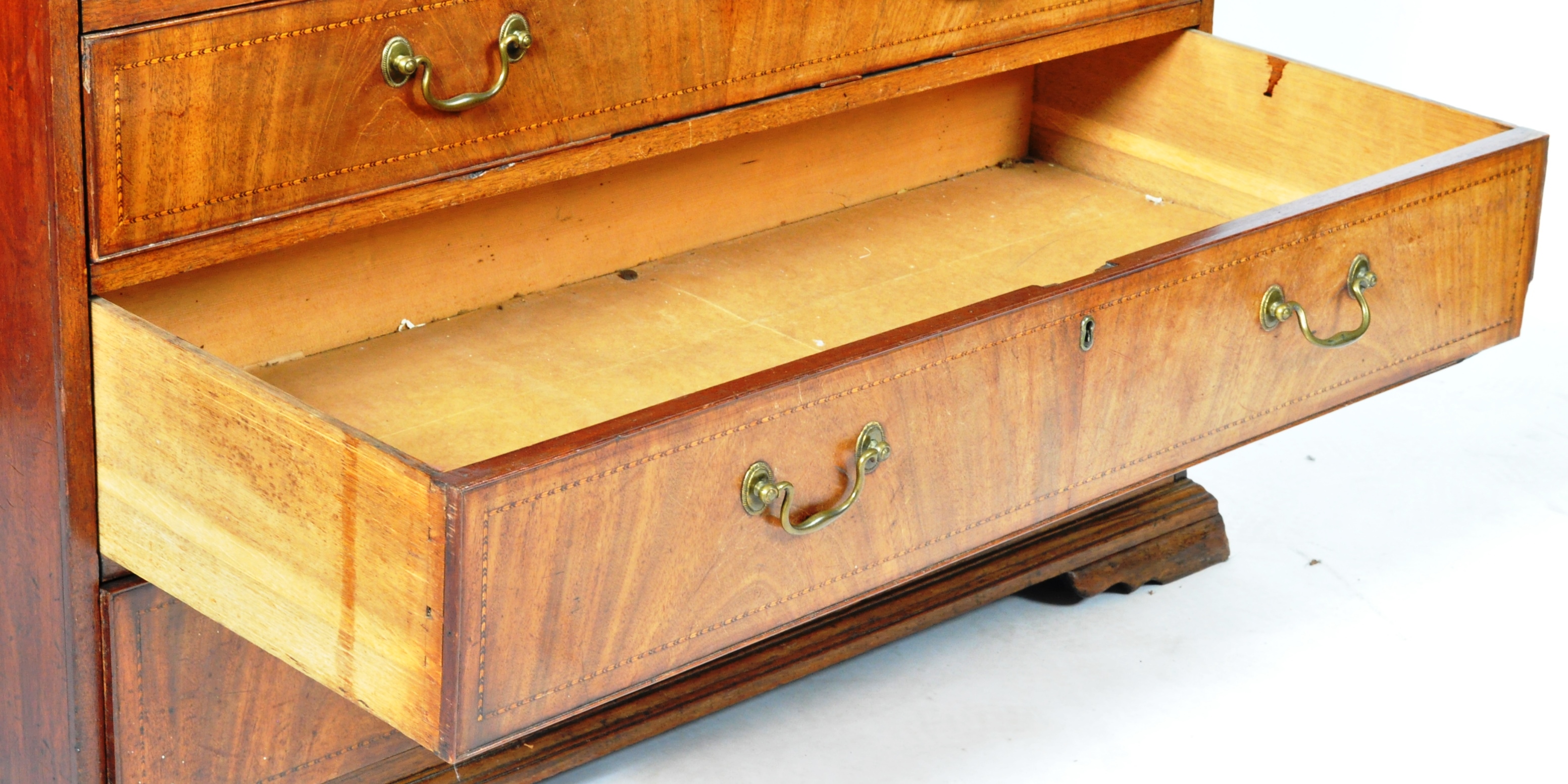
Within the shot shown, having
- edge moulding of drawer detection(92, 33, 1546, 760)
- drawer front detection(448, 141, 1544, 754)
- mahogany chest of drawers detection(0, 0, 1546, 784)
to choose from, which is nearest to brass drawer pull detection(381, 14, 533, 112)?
mahogany chest of drawers detection(0, 0, 1546, 784)

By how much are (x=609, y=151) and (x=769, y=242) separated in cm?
42

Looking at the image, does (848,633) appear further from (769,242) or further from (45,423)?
(45,423)

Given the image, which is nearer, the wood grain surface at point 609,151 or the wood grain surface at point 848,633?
the wood grain surface at point 609,151

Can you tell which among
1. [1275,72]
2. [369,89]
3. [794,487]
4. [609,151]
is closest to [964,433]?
[794,487]

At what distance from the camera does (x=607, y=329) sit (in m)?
1.93

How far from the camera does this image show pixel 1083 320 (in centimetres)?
163

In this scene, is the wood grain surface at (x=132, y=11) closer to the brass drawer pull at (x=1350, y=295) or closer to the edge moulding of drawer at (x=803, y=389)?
the edge moulding of drawer at (x=803, y=389)

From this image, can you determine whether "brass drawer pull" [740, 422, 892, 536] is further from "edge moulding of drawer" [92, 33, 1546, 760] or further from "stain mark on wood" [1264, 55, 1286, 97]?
"stain mark on wood" [1264, 55, 1286, 97]

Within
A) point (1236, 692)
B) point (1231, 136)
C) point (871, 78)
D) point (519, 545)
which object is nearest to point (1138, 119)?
point (1231, 136)

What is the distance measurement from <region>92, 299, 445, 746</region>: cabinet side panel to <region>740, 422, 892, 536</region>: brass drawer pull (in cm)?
26

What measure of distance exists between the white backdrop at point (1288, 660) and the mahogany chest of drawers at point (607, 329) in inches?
2.9

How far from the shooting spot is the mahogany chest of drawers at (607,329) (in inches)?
54.7

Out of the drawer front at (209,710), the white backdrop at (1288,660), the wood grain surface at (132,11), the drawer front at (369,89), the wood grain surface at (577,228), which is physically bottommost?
the white backdrop at (1288,660)

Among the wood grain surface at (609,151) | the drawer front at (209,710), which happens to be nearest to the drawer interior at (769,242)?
the wood grain surface at (609,151)
